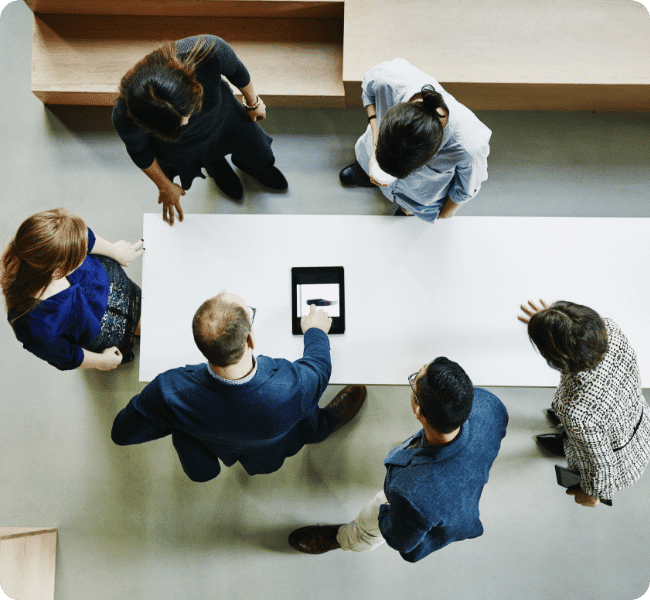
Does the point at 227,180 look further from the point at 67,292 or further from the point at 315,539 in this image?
the point at 315,539

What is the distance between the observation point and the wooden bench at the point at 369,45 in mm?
2344

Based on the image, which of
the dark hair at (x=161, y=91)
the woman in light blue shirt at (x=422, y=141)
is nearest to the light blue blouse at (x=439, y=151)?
the woman in light blue shirt at (x=422, y=141)

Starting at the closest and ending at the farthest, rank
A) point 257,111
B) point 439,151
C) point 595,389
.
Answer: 1. point 595,389
2. point 439,151
3. point 257,111

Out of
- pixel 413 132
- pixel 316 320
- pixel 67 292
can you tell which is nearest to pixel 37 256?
pixel 67 292

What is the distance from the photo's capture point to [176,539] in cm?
238

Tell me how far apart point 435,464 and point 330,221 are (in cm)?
100

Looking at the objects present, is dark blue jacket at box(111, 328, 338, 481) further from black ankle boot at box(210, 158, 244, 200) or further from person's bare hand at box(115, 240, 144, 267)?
black ankle boot at box(210, 158, 244, 200)

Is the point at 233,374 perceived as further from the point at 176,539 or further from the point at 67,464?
the point at 67,464

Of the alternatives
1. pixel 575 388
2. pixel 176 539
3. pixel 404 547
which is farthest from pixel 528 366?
pixel 176 539

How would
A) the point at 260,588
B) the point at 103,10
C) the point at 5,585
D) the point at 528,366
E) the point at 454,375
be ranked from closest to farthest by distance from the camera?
the point at 454,375
the point at 528,366
the point at 5,585
the point at 260,588
the point at 103,10

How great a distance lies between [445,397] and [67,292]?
1.33 meters

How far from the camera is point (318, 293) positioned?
183 cm

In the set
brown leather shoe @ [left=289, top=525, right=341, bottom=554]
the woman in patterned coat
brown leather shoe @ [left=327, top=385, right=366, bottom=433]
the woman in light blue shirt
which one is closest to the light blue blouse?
the woman in light blue shirt

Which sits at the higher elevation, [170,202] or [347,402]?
[170,202]
